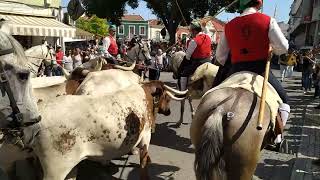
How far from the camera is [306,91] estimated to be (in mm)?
18812

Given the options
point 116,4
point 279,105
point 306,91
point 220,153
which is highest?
point 116,4

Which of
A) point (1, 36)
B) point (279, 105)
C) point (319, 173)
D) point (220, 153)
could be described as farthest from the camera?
point (319, 173)

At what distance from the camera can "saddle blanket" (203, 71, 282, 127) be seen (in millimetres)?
4025

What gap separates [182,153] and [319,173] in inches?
97.2

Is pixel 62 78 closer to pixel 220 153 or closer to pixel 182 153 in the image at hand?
pixel 182 153

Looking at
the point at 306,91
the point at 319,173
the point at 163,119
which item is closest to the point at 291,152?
the point at 319,173

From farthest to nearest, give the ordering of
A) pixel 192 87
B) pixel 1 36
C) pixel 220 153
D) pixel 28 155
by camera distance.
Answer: pixel 192 87 → pixel 28 155 → pixel 220 153 → pixel 1 36

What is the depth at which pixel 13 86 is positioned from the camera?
3.44 m

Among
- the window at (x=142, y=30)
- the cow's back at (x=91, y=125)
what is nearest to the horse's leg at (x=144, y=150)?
the cow's back at (x=91, y=125)

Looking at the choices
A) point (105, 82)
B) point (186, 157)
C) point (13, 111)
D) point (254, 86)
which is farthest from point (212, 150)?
point (186, 157)

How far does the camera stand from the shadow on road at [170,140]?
26.8 feet

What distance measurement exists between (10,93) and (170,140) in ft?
18.3

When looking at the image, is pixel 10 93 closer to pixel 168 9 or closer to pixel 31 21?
pixel 31 21

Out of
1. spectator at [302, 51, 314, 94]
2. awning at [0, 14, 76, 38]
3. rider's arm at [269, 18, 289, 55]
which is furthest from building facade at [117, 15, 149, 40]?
rider's arm at [269, 18, 289, 55]
